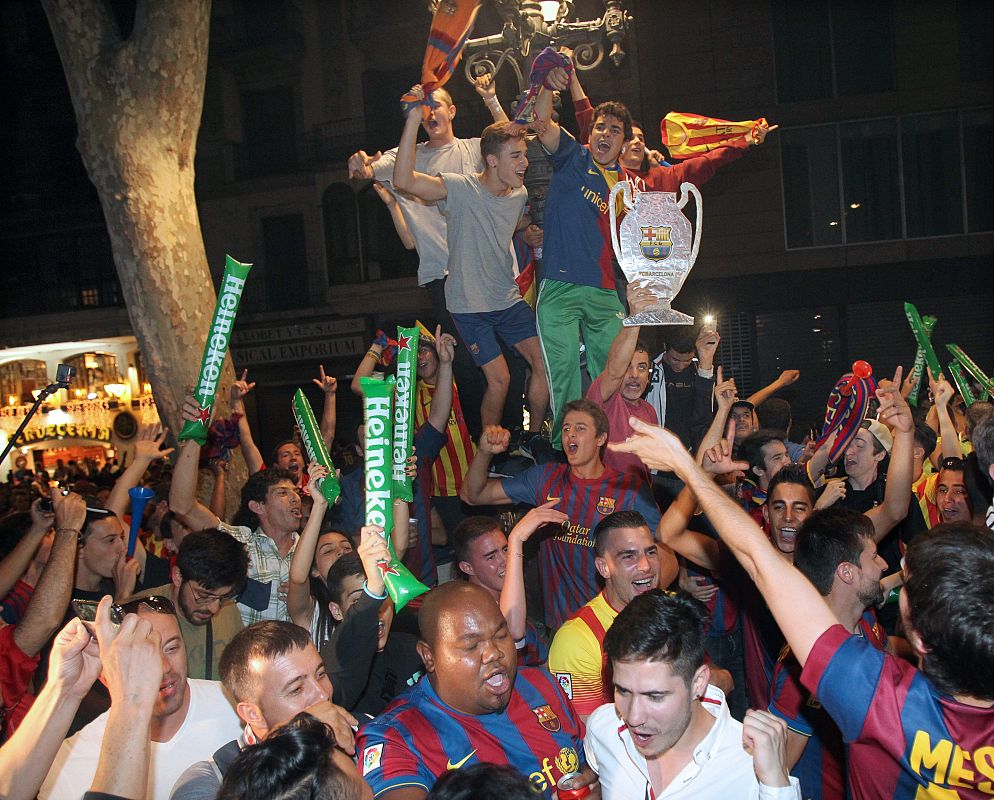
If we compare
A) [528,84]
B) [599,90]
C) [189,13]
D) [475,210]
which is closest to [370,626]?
[475,210]

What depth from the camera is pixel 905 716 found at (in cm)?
232

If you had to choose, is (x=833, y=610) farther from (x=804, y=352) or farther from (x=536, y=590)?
(x=804, y=352)

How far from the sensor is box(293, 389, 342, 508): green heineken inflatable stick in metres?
4.50

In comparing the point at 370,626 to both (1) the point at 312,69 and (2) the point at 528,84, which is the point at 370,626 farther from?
(1) the point at 312,69

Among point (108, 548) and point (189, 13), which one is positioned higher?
point (189, 13)

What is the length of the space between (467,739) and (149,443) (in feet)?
10.4

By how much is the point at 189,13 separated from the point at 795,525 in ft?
22.2

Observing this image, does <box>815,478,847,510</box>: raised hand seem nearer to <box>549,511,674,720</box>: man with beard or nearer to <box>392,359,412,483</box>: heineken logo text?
<box>549,511,674,720</box>: man with beard

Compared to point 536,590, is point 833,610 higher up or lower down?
higher up

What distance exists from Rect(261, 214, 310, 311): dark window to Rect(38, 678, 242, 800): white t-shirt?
19.2 metres

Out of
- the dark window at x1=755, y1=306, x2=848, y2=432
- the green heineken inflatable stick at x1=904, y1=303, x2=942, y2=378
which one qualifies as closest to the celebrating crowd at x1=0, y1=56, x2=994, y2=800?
the green heineken inflatable stick at x1=904, y1=303, x2=942, y2=378

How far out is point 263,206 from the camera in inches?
877

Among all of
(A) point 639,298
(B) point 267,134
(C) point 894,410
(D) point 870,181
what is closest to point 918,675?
(C) point 894,410

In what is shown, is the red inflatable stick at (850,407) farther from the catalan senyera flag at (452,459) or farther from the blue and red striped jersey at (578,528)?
the catalan senyera flag at (452,459)
